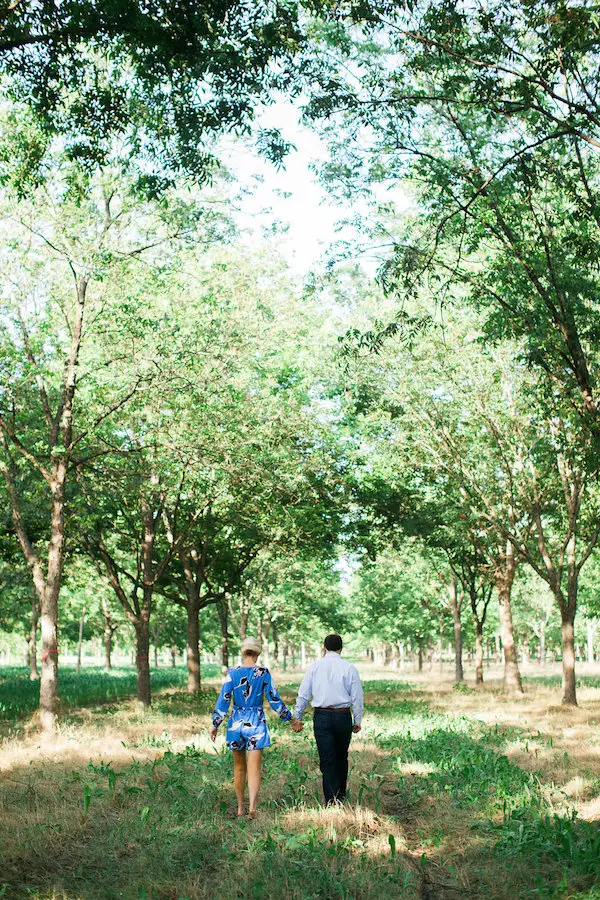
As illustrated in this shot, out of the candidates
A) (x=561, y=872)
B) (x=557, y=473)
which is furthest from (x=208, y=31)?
(x=557, y=473)

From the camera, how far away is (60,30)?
7.71 metres

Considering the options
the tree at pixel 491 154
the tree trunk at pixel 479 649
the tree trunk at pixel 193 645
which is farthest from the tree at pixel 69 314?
the tree trunk at pixel 479 649

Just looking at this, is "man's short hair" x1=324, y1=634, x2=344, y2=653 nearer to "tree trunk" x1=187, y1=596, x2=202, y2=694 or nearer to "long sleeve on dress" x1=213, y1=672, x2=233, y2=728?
"long sleeve on dress" x1=213, y1=672, x2=233, y2=728

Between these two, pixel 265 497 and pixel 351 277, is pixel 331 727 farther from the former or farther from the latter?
pixel 265 497

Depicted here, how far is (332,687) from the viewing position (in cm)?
844

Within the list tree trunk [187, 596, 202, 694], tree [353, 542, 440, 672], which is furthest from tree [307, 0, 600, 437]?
tree [353, 542, 440, 672]

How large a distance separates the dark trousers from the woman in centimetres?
27

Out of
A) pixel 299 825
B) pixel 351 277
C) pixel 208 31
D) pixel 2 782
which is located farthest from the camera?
pixel 351 277

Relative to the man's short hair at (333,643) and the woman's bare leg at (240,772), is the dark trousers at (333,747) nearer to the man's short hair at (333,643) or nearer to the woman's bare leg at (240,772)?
the man's short hair at (333,643)

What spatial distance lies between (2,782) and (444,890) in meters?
5.94

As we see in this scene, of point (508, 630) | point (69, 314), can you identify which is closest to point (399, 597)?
point (508, 630)

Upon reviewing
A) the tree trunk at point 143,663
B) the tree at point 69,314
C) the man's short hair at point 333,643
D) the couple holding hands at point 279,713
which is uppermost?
the tree at point 69,314

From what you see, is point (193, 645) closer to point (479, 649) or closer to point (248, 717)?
point (479, 649)

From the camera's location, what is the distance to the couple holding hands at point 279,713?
819cm
